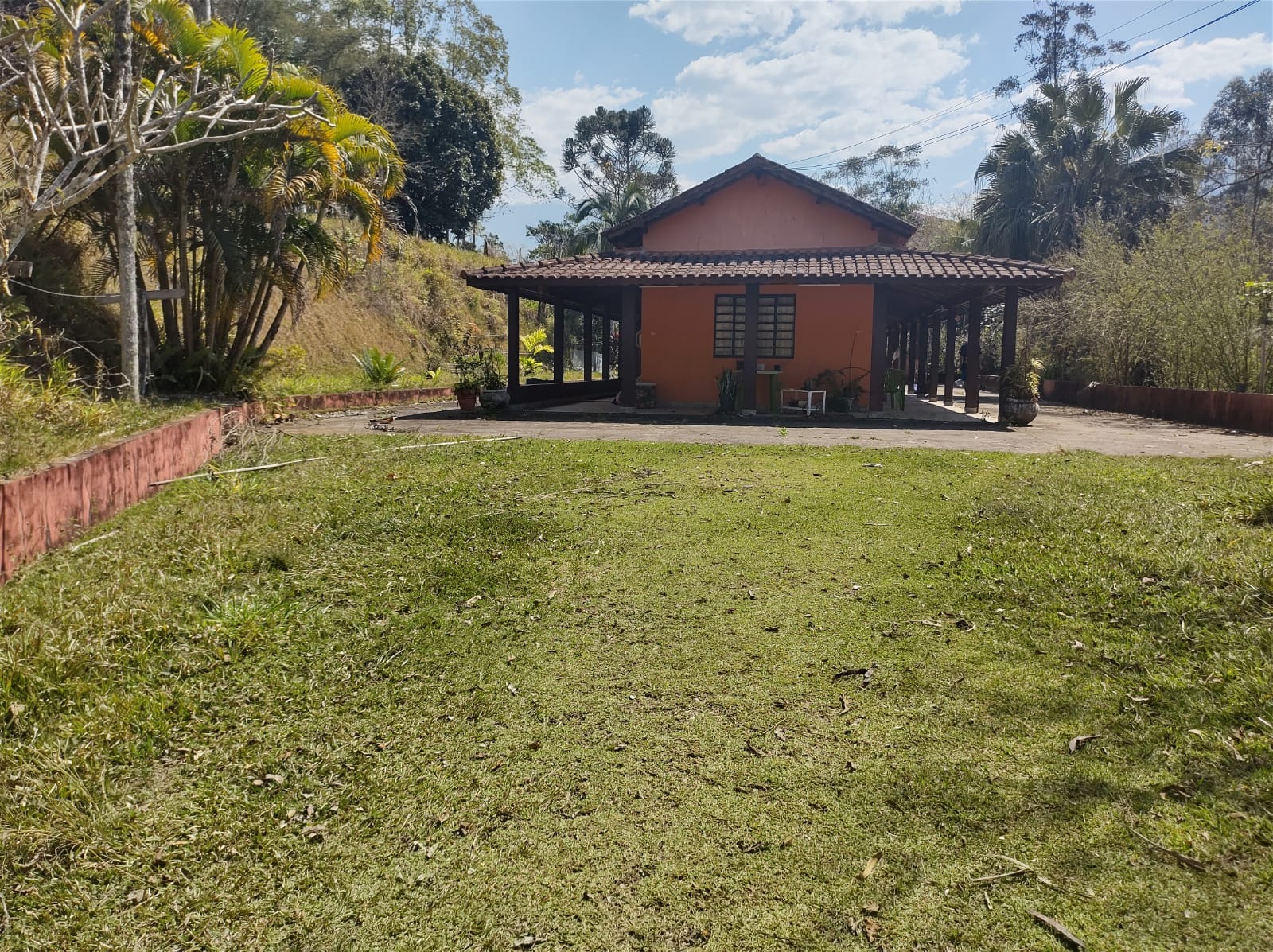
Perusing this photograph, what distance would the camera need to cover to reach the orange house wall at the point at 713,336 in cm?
1628

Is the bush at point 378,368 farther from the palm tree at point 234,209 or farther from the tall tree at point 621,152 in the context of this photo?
the tall tree at point 621,152

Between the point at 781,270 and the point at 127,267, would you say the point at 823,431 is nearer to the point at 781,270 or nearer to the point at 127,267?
the point at 781,270

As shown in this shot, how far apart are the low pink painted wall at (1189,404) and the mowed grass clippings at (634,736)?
8613 mm

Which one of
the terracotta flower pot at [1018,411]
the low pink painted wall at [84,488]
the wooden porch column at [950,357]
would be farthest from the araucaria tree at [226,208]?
the wooden porch column at [950,357]

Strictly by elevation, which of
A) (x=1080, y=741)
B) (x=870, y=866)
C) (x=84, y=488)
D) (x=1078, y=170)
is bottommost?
(x=870, y=866)

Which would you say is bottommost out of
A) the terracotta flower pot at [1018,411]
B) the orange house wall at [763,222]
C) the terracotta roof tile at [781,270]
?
the terracotta flower pot at [1018,411]

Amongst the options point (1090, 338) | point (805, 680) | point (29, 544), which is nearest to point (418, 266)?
point (1090, 338)

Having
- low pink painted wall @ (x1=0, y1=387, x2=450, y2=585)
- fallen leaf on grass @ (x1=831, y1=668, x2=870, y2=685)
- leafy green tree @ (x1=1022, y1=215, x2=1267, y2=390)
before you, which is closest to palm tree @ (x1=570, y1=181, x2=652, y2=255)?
leafy green tree @ (x1=1022, y1=215, x2=1267, y2=390)

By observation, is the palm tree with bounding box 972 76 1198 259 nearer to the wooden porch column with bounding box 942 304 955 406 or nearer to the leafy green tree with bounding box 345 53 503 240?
the wooden porch column with bounding box 942 304 955 406

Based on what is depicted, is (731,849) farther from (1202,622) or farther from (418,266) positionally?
(418,266)

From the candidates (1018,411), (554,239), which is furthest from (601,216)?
(1018,411)

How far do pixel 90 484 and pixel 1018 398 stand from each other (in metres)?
13.2

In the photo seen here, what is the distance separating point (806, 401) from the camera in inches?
619

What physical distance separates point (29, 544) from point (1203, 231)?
64.2 feet
